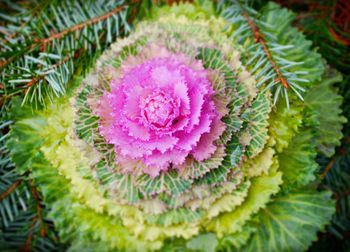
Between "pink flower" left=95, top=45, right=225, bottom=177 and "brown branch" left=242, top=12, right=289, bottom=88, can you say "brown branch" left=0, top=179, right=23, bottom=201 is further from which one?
"brown branch" left=242, top=12, right=289, bottom=88

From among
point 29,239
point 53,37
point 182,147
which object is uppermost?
point 53,37

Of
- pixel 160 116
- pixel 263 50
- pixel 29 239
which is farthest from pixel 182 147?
pixel 29 239

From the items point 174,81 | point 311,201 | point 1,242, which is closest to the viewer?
point 174,81

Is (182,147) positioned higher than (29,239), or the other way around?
(182,147)

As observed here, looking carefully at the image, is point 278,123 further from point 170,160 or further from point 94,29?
point 94,29

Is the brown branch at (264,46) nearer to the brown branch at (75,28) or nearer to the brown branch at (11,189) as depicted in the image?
the brown branch at (75,28)

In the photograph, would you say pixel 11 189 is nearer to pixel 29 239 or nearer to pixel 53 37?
pixel 29 239

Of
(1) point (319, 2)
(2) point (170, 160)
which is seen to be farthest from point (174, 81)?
(1) point (319, 2)

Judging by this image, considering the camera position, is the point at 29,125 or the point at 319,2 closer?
the point at 29,125
